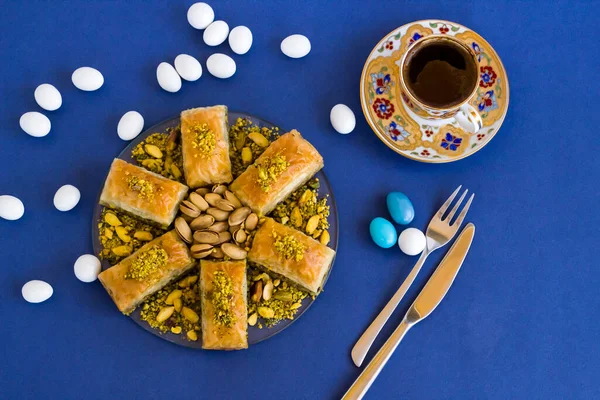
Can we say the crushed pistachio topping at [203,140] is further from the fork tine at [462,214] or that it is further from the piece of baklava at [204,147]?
the fork tine at [462,214]

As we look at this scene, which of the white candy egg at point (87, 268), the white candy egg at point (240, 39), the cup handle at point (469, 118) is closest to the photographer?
the cup handle at point (469, 118)

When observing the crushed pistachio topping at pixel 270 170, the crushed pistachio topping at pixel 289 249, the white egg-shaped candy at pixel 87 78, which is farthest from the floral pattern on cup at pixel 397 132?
the white egg-shaped candy at pixel 87 78

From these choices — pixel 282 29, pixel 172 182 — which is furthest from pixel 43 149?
pixel 282 29

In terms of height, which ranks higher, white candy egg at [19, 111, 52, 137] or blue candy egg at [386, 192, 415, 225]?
blue candy egg at [386, 192, 415, 225]

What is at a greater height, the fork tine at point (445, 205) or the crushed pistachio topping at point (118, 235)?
the fork tine at point (445, 205)

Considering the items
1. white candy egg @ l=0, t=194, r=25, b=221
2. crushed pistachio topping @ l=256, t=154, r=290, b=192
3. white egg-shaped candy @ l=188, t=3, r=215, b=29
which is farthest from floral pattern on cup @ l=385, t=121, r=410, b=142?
white candy egg @ l=0, t=194, r=25, b=221

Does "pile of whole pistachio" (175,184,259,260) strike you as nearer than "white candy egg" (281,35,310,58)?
Yes

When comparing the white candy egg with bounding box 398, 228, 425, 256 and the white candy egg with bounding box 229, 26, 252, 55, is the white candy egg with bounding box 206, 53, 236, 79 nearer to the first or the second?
the white candy egg with bounding box 229, 26, 252, 55
